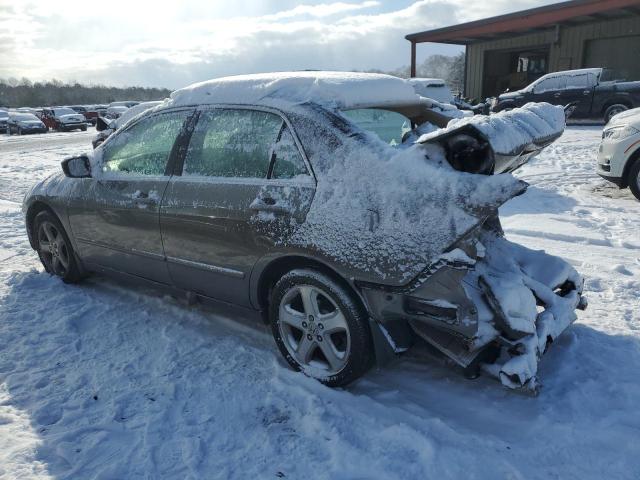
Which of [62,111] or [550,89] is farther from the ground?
[550,89]

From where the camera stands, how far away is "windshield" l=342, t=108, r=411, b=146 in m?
3.10

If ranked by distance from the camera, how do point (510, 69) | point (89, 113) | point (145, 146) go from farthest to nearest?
point (89, 113) < point (510, 69) < point (145, 146)

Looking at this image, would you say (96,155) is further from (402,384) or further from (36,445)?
(402,384)

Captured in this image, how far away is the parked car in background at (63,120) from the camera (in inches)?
1232

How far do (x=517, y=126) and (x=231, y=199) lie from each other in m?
1.69

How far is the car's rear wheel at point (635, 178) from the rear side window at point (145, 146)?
589cm

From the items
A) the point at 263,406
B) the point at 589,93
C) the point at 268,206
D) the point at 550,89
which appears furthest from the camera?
the point at 550,89

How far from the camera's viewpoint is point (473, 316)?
2547 millimetres

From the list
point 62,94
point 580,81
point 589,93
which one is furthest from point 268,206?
point 62,94

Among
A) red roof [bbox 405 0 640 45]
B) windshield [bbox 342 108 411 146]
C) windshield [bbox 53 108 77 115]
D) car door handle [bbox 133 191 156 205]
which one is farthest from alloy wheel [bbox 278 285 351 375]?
windshield [bbox 53 108 77 115]

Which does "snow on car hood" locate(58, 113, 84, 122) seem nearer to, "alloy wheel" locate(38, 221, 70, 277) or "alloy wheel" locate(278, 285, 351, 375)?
"alloy wheel" locate(38, 221, 70, 277)

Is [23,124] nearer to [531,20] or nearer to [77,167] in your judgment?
[531,20]

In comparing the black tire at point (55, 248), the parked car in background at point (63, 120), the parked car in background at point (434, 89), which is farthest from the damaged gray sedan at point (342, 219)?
the parked car in background at point (63, 120)

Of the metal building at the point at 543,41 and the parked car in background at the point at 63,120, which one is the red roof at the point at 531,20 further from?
the parked car in background at the point at 63,120
